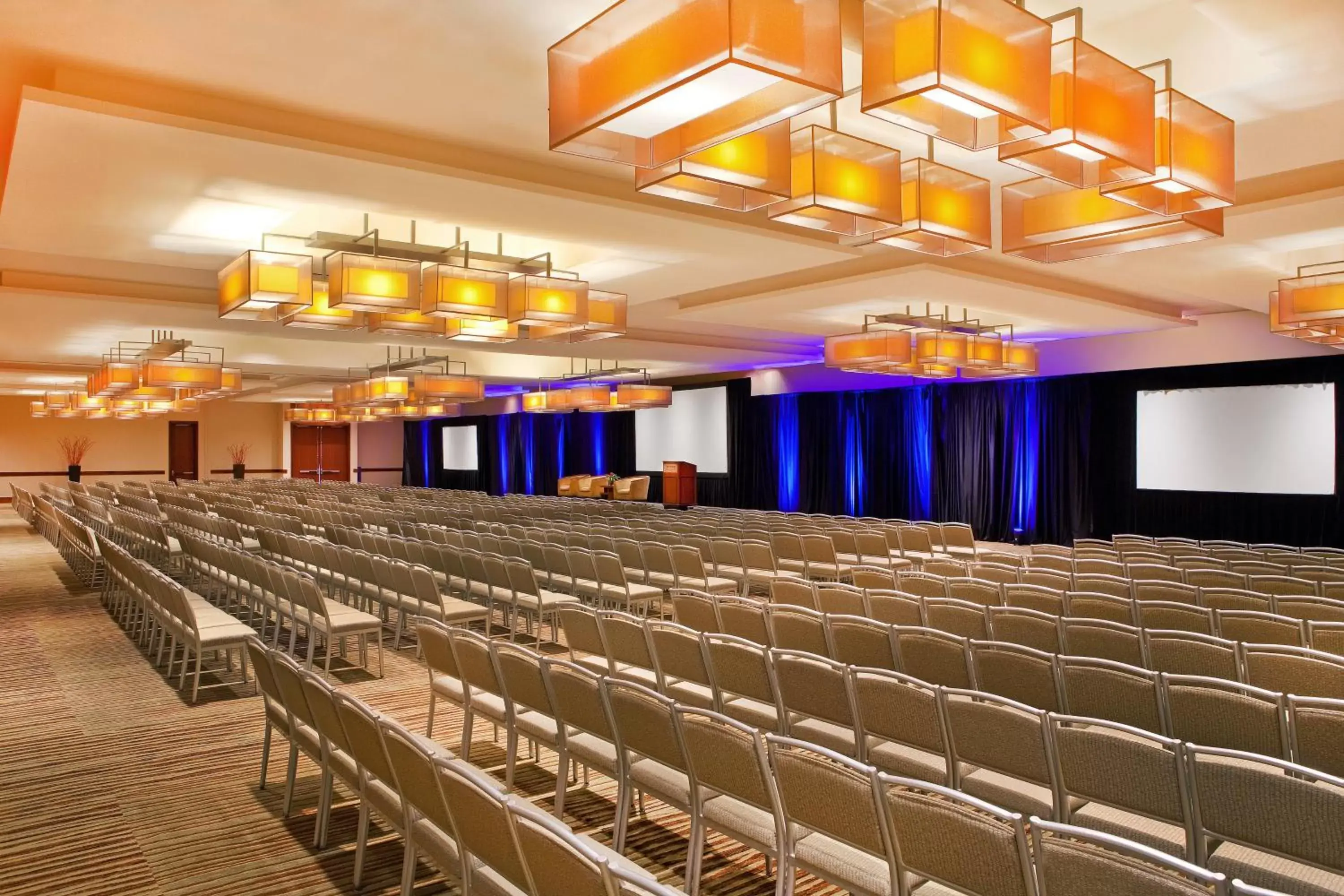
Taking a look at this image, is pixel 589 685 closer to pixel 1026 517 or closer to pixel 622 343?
pixel 622 343

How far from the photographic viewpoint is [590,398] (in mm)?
20391

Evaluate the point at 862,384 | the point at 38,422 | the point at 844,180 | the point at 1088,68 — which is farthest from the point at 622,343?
the point at 38,422

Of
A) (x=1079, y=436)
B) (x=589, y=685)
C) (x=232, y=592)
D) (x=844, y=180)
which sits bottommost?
(x=232, y=592)

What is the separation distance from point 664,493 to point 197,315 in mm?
13409

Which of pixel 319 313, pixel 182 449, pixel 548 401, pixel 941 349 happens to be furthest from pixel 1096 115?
pixel 182 449

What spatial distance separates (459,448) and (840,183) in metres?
33.6

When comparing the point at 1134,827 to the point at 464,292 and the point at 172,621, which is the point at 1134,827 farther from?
the point at 172,621

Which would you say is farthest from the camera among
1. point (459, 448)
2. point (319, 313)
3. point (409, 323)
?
point (459, 448)

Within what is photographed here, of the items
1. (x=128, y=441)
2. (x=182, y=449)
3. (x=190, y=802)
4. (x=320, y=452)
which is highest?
(x=128, y=441)

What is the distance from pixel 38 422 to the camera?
3234cm

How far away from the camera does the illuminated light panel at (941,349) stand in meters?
11.9

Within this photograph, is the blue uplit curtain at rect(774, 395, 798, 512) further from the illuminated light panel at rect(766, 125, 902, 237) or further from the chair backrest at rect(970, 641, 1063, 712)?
the chair backrest at rect(970, 641, 1063, 712)

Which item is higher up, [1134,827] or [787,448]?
[787,448]

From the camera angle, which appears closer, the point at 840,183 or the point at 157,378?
the point at 840,183
